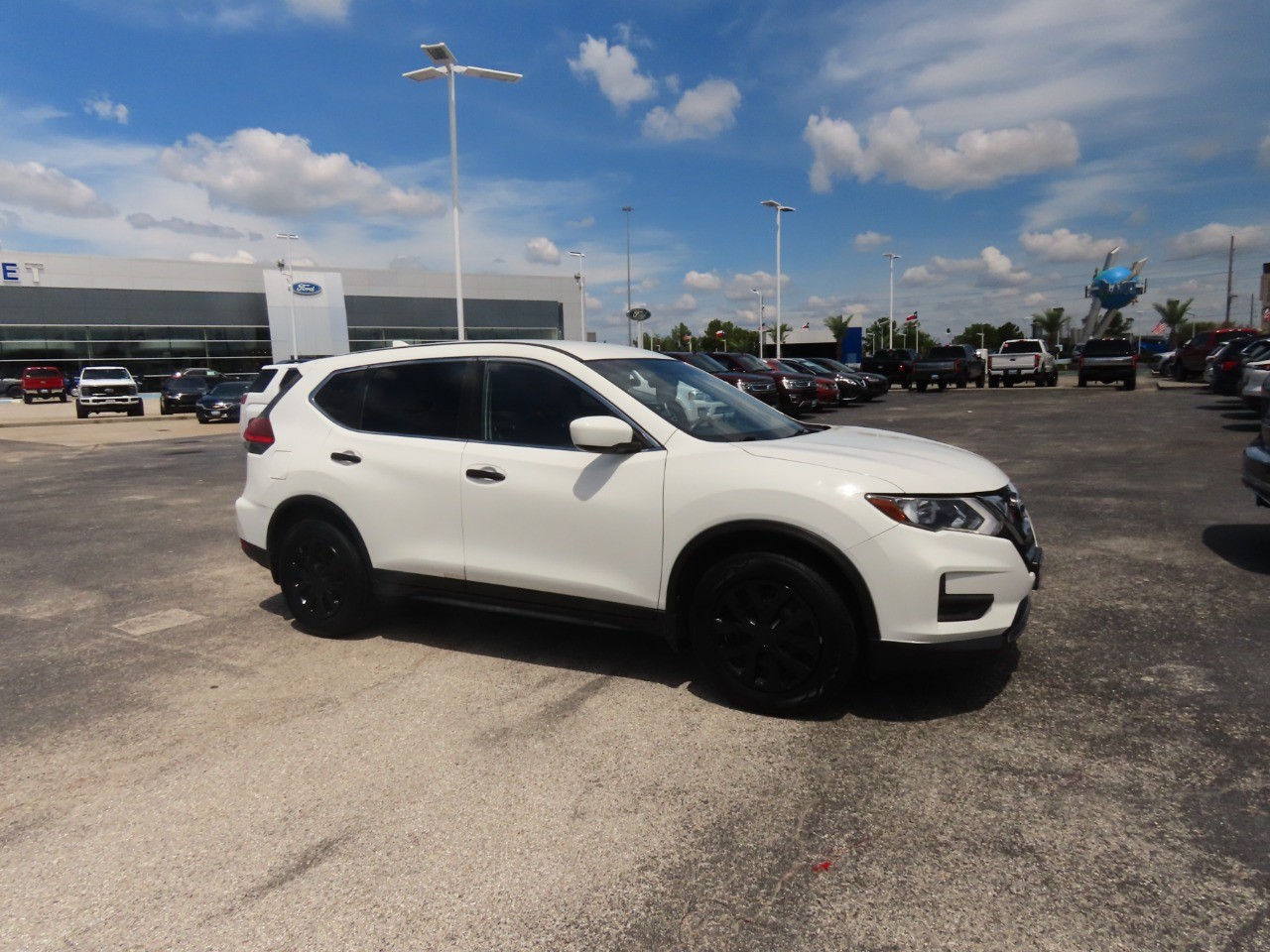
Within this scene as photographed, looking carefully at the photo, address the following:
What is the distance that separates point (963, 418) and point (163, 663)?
18.7 metres

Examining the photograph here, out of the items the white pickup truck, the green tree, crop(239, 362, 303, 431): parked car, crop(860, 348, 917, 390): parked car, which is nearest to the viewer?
crop(239, 362, 303, 431): parked car

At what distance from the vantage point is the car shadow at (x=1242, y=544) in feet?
20.2

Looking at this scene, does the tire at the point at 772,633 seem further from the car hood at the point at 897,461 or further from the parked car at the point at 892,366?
the parked car at the point at 892,366

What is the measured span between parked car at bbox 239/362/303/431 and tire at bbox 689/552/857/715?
322cm

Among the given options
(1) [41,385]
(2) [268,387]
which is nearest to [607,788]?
(2) [268,387]

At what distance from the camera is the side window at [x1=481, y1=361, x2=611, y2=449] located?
14.1 ft

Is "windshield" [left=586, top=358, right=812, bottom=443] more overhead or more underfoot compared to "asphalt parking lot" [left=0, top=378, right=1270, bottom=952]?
more overhead

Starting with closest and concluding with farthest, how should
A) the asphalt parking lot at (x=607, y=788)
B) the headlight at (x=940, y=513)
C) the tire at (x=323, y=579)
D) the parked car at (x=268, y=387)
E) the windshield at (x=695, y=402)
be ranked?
1. the asphalt parking lot at (x=607, y=788)
2. the headlight at (x=940, y=513)
3. the windshield at (x=695, y=402)
4. the tire at (x=323, y=579)
5. the parked car at (x=268, y=387)

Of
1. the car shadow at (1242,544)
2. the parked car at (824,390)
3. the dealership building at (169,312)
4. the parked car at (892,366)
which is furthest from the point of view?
the dealership building at (169,312)

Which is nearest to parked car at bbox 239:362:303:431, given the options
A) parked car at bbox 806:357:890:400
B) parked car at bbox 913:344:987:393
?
parked car at bbox 806:357:890:400

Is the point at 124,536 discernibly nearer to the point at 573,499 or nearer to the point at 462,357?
the point at 462,357

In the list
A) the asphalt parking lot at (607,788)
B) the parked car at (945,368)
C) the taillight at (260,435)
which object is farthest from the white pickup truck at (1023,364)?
the taillight at (260,435)

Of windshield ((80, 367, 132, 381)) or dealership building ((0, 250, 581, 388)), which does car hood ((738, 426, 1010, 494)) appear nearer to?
windshield ((80, 367, 132, 381))

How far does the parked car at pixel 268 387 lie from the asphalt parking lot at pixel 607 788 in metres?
1.60
